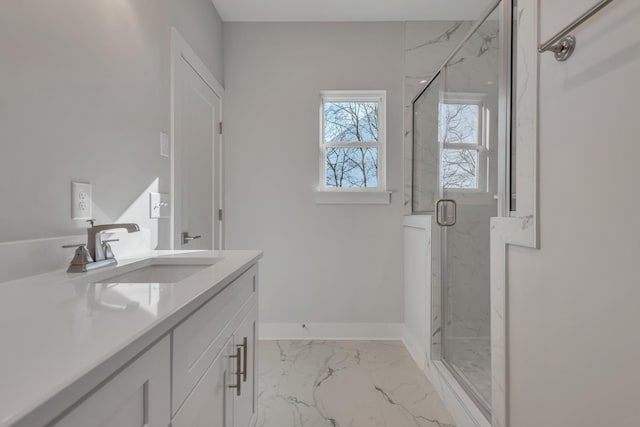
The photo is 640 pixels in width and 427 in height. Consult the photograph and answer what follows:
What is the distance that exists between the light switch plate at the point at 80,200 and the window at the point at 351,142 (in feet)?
5.88

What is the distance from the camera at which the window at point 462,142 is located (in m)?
1.75

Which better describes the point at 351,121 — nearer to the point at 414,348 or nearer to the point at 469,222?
the point at 469,222

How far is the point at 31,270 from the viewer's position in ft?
2.90

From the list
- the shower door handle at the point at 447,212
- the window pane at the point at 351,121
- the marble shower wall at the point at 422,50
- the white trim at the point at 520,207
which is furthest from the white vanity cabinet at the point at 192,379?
the marble shower wall at the point at 422,50

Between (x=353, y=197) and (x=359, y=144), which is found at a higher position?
(x=359, y=144)

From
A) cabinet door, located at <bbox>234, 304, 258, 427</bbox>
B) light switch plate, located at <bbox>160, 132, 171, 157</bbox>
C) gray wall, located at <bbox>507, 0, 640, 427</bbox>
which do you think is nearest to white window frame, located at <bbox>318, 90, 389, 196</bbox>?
light switch plate, located at <bbox>160, 132, 171, 157</bbox>

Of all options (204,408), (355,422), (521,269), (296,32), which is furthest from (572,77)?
(296,32)

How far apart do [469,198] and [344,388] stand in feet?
4.18

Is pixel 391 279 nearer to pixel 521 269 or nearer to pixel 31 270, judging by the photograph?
pixel 521 269

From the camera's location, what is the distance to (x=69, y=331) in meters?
0.47

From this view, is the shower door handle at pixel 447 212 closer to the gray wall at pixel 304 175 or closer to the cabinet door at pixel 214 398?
the gray wall at pixel 304 175

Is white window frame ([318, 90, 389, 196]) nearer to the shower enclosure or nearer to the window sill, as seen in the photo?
the window sill

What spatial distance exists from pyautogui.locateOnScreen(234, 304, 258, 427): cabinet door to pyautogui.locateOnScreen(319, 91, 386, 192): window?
156cm

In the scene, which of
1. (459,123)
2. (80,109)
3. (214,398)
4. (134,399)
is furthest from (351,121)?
(134,399)
